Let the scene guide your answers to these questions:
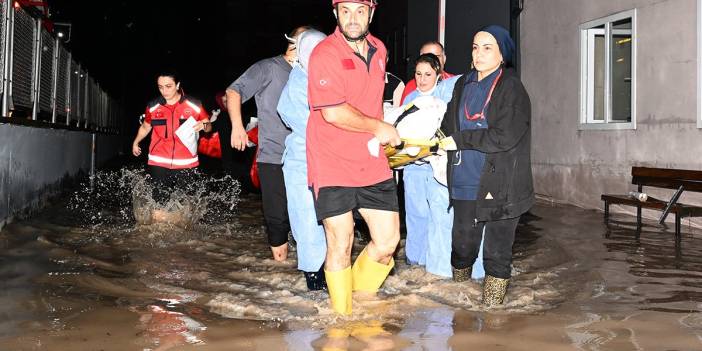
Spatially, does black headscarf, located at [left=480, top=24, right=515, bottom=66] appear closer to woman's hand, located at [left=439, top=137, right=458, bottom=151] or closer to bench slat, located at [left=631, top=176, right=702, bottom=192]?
woman's hand, located at [left=439, top=137, right=458, bottom=151]

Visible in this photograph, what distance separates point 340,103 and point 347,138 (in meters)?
0.24

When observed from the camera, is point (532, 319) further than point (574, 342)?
Yes

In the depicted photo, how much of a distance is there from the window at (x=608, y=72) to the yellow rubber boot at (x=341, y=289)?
7688mm

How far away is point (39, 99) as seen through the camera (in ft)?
33.6

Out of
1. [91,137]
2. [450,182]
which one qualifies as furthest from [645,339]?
[91,137]

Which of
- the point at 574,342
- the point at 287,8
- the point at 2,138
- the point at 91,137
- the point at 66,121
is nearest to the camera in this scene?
the point at 574,342

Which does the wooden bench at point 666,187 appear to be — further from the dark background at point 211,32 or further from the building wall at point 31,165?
the building wall at point 31,165

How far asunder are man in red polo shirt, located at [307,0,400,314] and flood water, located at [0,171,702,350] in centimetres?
46

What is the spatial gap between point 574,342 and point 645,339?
40 cm

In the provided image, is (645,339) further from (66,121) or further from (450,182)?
(66,121)

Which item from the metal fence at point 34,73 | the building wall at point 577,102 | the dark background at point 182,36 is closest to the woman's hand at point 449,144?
the dark background at point 182,36

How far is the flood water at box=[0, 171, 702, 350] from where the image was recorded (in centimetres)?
396

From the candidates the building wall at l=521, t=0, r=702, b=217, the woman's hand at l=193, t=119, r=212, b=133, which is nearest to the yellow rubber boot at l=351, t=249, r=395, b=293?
the woman's hand at l=193, t=119, r=212, b=133

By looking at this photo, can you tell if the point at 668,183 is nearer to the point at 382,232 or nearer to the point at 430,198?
the point at 430,198
